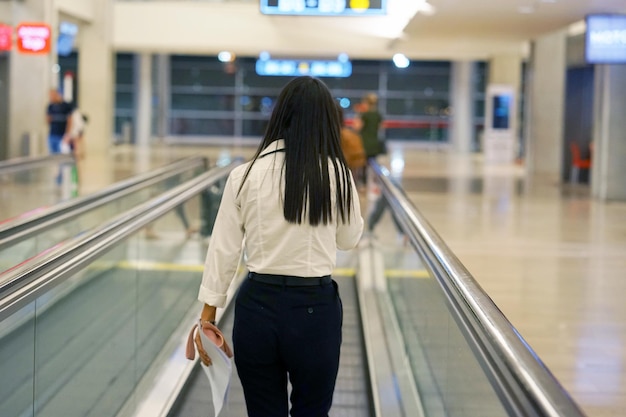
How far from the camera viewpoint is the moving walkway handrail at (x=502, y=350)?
6.95 feet

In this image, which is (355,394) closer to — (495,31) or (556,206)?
(556,206)

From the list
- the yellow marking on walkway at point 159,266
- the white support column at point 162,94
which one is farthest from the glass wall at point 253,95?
the yellow marking on walkway at point 159,266

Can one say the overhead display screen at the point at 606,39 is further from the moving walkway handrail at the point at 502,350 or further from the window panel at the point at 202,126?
the window panel at the point at 202,126

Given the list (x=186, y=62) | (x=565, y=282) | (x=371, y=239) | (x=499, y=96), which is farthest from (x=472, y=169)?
(x=186, y=62)

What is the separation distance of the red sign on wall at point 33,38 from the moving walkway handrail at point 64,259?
1578 cm

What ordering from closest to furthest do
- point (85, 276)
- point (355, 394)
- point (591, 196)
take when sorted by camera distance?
1. point (85, 276)
2. point (355, 394)
3. point (591, 196)

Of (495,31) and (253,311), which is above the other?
(495,31)

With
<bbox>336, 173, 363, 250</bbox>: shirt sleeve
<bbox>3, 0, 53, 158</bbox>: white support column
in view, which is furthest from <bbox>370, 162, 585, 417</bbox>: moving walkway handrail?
<bbox>3, 0, 53, 158</bbox>: white support column

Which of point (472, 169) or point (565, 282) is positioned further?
point (472, 169)

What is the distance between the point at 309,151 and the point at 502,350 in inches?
39.3

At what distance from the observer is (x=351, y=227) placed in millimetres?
3301

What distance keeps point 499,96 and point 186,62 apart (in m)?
17.5

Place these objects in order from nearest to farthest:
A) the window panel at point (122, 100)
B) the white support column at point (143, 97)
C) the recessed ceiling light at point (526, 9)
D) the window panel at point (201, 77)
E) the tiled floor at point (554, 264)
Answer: the tiled floor at point (554, 264) < the recessed ceiling light at point (526, 9) < the white support column at point (143, 97) < the window panel at point (201, 77) < the window panel at point (122, 100)

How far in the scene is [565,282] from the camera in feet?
29.7
